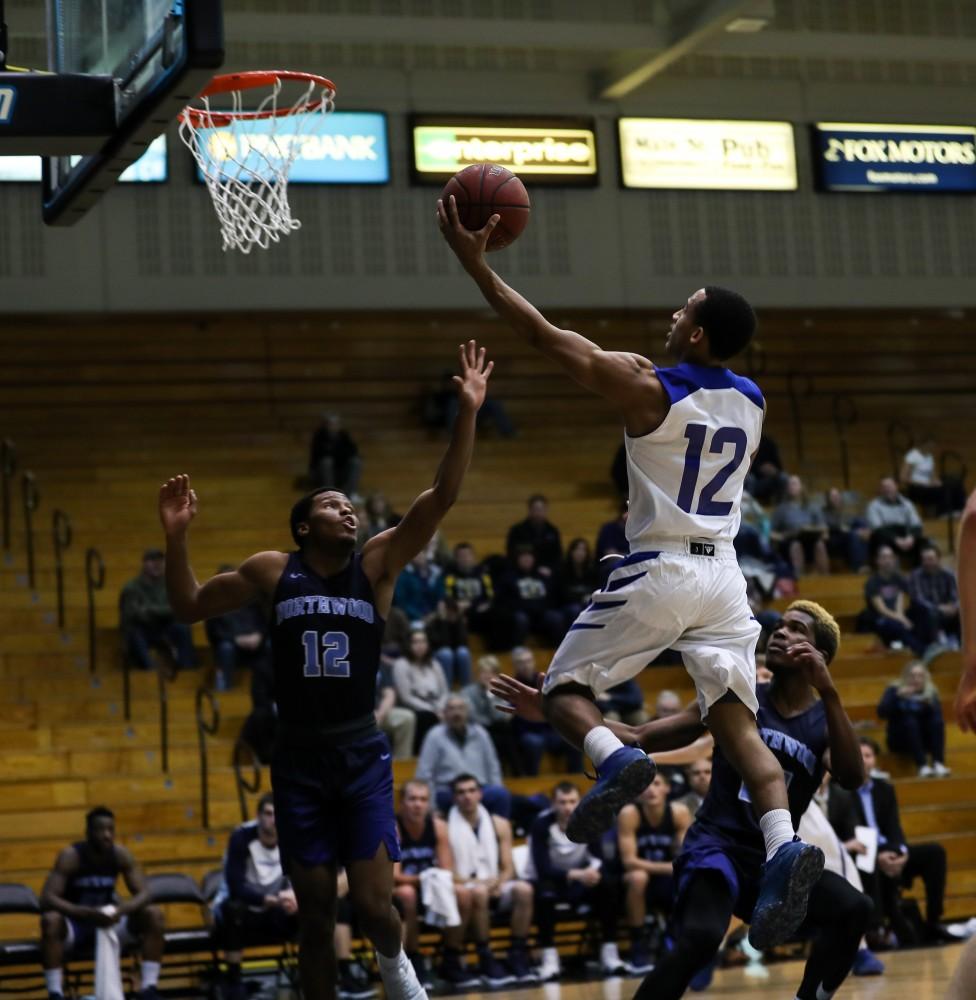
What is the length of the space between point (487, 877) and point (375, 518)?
18.4ft

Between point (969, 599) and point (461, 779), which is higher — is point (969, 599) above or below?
above

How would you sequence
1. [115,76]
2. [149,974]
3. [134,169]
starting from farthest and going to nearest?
1. [134,169]
2. [149,974]
3. [115,76]

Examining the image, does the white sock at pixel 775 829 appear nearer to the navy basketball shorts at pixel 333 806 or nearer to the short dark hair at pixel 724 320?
the navy basketball shorts at pixel 333 806

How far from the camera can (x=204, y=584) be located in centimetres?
698

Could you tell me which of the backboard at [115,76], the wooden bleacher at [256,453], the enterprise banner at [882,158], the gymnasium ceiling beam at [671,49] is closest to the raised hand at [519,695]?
the backboard at [115,76]

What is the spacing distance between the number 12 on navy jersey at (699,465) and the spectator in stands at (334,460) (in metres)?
12.9

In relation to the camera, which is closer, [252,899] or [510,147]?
[252,899]

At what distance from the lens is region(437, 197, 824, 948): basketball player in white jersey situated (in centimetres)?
620

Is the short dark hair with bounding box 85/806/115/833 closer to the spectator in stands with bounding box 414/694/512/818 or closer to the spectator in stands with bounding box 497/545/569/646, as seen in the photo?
the spectator in stands with bounding box 414/694/512/818

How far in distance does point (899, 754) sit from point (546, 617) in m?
3.50

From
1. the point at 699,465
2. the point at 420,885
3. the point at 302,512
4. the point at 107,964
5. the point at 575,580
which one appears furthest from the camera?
the point at 575,580

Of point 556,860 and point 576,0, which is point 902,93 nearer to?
point 576,0

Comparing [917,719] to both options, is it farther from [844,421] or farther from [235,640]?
[844,421]

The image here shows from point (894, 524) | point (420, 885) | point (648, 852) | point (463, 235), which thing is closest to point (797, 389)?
point (894, 524)
